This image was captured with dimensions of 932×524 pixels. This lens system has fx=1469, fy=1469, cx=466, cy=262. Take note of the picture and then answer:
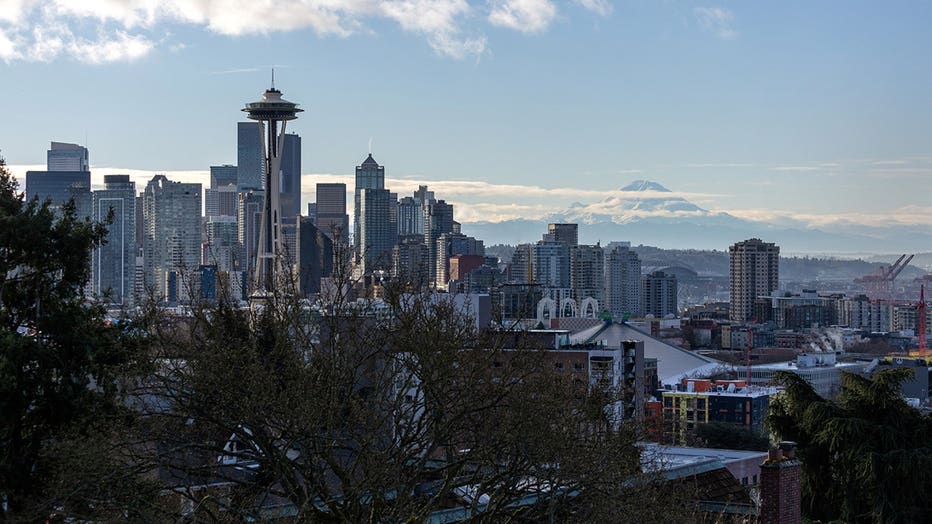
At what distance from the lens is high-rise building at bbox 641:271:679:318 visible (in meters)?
196

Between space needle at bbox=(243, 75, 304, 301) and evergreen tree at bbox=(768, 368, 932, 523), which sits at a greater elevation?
space needle at bbox=(243, 75, 304, 301)

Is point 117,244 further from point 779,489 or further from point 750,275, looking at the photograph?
point 779,489

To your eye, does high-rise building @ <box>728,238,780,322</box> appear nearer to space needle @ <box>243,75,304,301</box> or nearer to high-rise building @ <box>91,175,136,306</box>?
high-rise building @ <box>91,175,136,306</box>

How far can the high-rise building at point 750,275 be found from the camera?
189250 millimetres

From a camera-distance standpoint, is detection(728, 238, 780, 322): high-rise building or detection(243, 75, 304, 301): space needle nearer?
detection(243, 75, 304, 301): space needle

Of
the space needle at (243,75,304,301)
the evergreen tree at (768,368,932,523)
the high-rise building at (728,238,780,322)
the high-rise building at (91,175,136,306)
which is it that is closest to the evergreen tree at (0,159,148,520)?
the evergreen tree at (768,368,932,523)

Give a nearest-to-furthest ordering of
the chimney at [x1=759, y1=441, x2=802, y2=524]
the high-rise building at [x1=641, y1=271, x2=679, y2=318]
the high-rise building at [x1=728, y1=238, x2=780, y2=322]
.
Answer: the chimney at [x1=759, y1=441, x2=802, y2=524]
the high-rise building at [x1=728, y1=238, x2=780, y2=322]
the high-rise building at [x1=641, y1=271, x2=679, y2=318]

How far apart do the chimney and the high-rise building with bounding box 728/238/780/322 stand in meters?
176

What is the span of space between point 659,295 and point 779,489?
610 feet

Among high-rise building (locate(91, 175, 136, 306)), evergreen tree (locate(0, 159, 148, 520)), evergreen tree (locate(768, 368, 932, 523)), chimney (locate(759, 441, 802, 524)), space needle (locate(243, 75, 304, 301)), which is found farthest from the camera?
high-rise building (locate(91, 175, 136, 306))

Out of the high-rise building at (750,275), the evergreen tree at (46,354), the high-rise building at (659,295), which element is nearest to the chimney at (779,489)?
the evergreen tree at (46,354)

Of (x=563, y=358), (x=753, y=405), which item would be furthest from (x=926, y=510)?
(x=753, y=405)

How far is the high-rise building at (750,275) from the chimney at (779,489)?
6928 inches

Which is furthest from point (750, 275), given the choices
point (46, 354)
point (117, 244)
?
point (46, 354)
